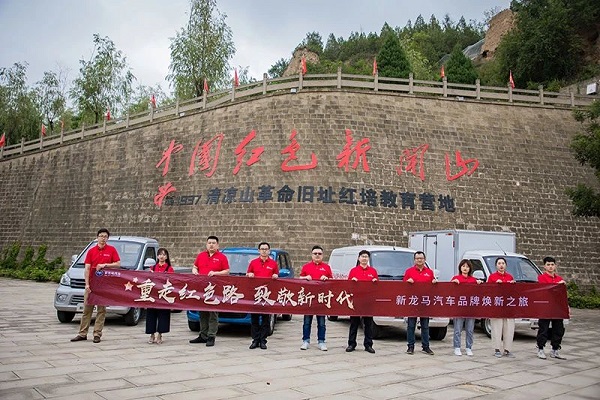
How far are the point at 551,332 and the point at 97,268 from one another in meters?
7.20

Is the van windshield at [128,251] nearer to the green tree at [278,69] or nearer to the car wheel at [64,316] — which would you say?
the car wheel at [64,316]

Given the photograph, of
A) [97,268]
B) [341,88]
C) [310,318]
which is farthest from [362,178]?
[97,268]

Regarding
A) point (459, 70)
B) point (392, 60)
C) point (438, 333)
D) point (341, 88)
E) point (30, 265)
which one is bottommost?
point (30, 265)

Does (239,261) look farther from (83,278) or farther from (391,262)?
(391,262)

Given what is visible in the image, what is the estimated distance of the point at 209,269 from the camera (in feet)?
25.0

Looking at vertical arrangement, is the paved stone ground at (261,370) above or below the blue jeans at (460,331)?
below

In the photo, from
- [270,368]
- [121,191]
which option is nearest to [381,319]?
[270,368]

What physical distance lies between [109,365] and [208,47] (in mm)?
26516

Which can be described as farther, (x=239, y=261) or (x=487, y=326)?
(x=487, y=326)

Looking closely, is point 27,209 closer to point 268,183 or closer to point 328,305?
point 268,183

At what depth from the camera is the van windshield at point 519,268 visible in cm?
990

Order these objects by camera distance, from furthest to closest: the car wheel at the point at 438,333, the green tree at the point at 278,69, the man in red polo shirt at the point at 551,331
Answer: the green tree at the point at 278,69
the car wheel at the point at 438,333
the man in red polo shirt at the point at 551,331

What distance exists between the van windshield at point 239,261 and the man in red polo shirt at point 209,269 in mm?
1429

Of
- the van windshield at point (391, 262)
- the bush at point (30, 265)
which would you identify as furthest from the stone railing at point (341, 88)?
the van windshield at point (391, 262)
